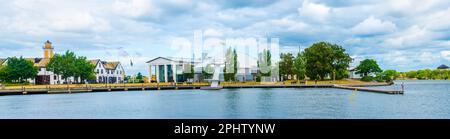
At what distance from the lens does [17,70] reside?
304 ft

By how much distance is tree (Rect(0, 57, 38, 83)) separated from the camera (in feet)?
302

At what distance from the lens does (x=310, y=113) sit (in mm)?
34000

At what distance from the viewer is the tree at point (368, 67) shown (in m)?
134

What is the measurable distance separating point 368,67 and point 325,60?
25.1 m

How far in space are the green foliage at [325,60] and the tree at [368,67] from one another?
672 inches

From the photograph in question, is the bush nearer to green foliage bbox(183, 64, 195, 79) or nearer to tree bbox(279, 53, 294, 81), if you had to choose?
tree bbox(279, 53, 294, 81)

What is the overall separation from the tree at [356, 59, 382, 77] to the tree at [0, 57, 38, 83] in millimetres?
99665

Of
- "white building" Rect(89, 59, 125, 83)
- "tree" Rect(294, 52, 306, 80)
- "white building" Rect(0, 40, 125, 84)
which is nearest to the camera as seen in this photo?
"white building" Rect(0, 40, 125, 84)

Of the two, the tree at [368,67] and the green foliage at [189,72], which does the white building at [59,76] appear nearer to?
the green foliage at [189,72]

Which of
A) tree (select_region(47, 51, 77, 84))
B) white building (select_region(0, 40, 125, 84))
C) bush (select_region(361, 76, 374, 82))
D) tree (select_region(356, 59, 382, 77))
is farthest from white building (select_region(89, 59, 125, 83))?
tree (select_region(356, 59, 382, 77))

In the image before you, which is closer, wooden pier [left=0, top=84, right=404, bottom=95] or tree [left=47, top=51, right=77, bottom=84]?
wooden pier [left=0, top=84, right=404, bottom=95]

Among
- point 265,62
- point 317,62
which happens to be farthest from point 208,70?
point 317,62

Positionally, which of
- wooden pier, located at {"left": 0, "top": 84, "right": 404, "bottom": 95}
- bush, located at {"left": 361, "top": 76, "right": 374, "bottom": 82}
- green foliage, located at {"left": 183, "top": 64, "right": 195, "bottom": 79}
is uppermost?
green foliage, located at {"left": 183, "top": 64, "right": 195, "bottom": 79}

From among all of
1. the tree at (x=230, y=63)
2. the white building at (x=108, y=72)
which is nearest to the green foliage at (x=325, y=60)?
the tree at (x=230, y=63)
